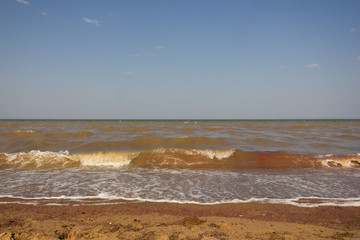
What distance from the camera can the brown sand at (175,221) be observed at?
3.29 m

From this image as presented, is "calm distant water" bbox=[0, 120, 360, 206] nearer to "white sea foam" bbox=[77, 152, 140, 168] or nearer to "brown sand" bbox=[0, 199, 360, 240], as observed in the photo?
"white sea foam" bbox=[77, 152, 140, 168]

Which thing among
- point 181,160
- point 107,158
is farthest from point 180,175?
point 107,158

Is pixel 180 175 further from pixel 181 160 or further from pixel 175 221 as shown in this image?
pixel 175 221

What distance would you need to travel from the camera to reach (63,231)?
338 centimetres

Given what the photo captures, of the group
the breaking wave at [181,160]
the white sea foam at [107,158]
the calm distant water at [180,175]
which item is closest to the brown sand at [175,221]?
the calm distant water at [180,175]

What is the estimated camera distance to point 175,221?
151 inches

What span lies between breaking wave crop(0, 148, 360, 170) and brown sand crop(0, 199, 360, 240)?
174 inches

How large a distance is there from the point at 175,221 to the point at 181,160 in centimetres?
587

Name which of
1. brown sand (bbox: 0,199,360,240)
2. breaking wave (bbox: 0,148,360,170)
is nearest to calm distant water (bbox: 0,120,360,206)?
breaking wave (bbox: 0,148,360,170)

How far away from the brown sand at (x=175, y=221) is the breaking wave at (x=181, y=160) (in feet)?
14.5

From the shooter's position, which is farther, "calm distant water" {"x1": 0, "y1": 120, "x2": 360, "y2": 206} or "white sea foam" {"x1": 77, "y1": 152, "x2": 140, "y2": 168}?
"white sea foam" {"x1": 77, "y1": 152, "x2": 140, "y2": 168}

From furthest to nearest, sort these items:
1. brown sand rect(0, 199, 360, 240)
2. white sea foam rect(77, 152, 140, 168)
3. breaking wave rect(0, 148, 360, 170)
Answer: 1. white sea foam rect(77, 152, 140, 168)
2. breaking wave rect(0, 148, 360, 170)
3. brown sand rect(0, 199, 360, 240)

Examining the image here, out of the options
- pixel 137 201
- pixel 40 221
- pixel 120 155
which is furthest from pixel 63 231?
pixel 120 155

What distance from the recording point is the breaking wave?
908 cm
